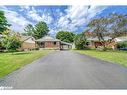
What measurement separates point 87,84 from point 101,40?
564cm

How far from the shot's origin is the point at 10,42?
19.8 meters

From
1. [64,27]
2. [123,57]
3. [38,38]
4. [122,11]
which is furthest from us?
[123,57]

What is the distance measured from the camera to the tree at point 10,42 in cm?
1793

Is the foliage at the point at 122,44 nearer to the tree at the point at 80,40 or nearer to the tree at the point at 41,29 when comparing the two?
the tree at the point at 80,40

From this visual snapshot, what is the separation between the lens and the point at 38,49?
10.9m

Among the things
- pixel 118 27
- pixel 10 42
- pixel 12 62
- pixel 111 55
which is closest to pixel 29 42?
pixel 12 62

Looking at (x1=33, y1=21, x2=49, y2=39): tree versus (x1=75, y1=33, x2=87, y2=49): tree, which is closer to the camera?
(x1=33, y1=21, x2=49, y2=39): tree

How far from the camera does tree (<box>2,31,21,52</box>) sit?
17.9 m

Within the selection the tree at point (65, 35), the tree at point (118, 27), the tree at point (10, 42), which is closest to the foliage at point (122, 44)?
the tree at point (118, 27)

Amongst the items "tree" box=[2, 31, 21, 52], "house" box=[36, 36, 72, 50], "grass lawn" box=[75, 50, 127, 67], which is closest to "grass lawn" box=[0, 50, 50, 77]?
"house" box=[36, 36, 72, 50]

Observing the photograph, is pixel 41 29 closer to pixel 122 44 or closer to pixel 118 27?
pixel 118 27

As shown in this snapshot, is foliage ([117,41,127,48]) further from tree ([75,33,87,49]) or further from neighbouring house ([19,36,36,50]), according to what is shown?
neighbouring house ([19,36,36,50])
